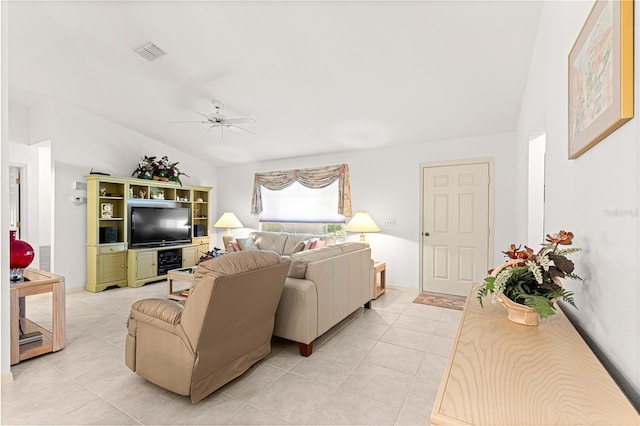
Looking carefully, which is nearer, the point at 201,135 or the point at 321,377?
the point at 321,377

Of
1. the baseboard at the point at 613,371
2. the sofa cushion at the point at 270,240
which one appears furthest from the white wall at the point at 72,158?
the baseboard at the point at 613,371

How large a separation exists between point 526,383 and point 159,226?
232 inches

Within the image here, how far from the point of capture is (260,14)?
2.58 meters

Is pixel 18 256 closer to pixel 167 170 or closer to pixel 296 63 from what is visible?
pixel 296 63

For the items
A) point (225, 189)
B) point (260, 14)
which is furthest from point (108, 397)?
point (225, 189)

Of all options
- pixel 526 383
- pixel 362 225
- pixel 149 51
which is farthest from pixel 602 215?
pixel 149 51

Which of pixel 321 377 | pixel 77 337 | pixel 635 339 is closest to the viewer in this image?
pixel 635 339

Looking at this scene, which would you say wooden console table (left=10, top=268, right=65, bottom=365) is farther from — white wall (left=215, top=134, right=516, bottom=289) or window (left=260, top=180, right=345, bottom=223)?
white wall (left=215, top=134, right=516, bottom=289)

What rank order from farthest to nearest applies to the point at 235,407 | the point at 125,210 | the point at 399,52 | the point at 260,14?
the point at 125,210, the point at 399,52, the point at 260,14, the point at 235,407

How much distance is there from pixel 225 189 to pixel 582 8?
670 cm

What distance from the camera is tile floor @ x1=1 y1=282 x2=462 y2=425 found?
185 centimetres

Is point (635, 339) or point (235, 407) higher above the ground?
point (635, 339)

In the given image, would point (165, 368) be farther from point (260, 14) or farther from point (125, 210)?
point (125, 210)

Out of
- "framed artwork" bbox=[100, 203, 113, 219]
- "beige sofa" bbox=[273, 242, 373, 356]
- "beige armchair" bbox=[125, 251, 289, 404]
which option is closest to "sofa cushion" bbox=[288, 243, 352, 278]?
"beige sofa" bbox=[273, 242, 373, 356]
